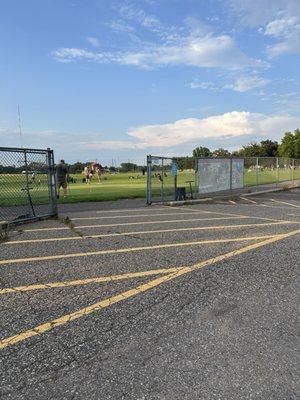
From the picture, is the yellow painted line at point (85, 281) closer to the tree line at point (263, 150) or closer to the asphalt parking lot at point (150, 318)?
the asphalt parking lot at point (150, 318)

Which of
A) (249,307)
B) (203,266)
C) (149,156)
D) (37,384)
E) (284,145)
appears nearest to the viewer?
(37,384)

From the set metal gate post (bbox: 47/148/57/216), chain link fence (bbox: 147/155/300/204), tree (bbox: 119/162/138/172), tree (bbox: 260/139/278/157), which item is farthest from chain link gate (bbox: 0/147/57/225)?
tree (bbox: 260/139/278/157)

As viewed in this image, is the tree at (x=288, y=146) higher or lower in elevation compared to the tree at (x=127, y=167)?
higher

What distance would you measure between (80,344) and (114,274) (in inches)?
85.3

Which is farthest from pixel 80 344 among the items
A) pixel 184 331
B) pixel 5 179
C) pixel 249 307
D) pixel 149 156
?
pixel 149 156

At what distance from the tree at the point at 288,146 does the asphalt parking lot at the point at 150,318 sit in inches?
4119

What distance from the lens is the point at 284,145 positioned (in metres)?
110

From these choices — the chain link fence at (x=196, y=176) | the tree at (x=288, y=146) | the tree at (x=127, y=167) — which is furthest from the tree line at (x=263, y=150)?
the chain link fence at (x=196, y=176)

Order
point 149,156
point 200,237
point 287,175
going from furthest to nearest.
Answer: point 287,175
point 149,156
point 200,237

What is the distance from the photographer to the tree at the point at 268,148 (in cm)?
13838

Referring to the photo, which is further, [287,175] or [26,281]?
[287,175]

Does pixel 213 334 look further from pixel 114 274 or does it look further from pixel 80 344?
pixel 114 274

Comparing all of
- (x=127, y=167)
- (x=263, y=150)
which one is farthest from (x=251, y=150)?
(x=127, y=167)

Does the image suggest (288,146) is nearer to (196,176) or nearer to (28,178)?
(196,176)
